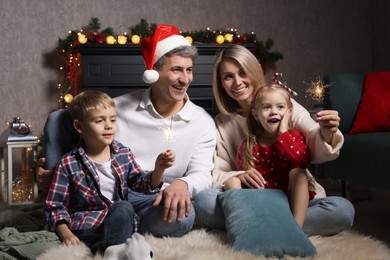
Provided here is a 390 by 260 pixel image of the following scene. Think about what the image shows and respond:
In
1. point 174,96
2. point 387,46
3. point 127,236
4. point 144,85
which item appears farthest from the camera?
point 387,46

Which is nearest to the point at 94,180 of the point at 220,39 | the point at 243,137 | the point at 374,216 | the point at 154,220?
the point at 154,220

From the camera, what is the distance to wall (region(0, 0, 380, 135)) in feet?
15.4

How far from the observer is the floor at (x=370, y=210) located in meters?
2.87

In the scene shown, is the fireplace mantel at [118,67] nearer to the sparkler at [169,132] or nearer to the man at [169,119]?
the man at [169,119]

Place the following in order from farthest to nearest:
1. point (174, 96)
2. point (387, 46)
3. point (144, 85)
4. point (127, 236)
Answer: point (387, 46), point (144, 85), point (174, 96), point (127, 236)

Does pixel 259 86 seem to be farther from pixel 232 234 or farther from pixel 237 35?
pixel 237 35

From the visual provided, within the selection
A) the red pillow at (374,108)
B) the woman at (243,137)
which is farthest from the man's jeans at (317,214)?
the red pillow at (374,108)

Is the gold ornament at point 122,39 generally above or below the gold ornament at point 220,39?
below

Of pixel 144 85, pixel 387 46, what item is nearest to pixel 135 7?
pixel 144 85

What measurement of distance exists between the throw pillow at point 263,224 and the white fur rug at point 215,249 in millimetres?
41

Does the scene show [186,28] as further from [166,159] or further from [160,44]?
[166,159]

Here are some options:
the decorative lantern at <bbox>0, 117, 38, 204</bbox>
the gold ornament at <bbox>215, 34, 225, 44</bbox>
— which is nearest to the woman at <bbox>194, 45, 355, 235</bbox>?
the decorative lantern at <bbox>0, 117, 38, 204</bbox>

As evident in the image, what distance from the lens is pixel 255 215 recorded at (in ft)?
6.17

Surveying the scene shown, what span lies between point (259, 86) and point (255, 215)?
680 millimetres
